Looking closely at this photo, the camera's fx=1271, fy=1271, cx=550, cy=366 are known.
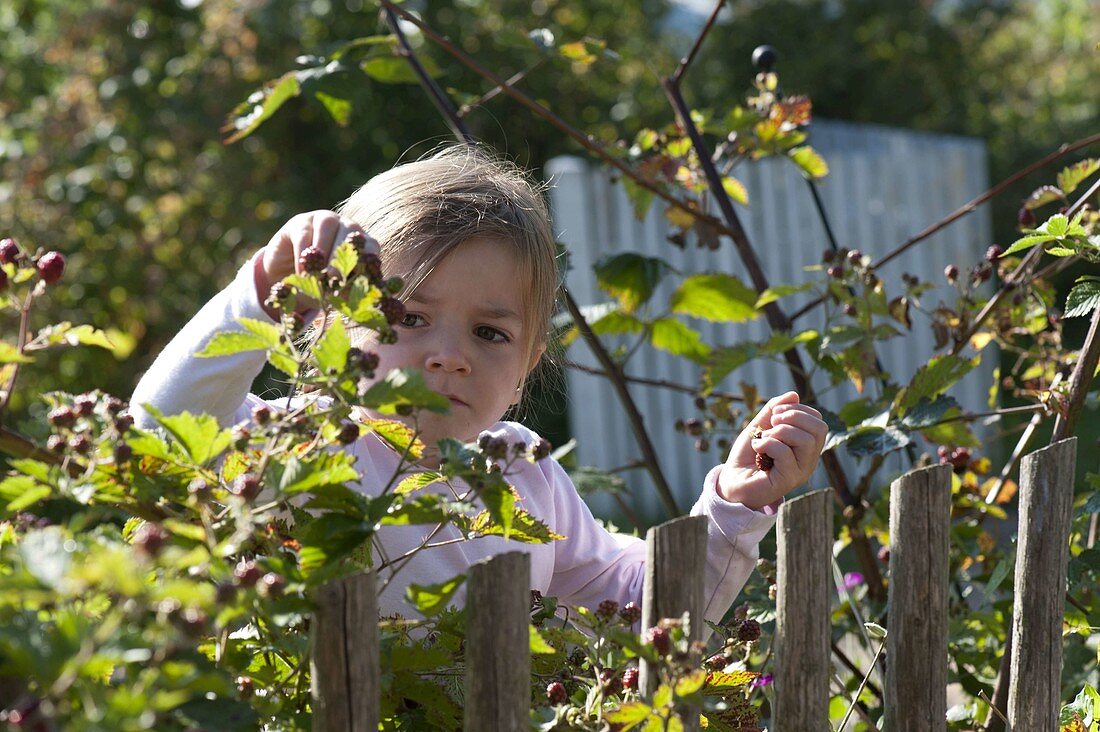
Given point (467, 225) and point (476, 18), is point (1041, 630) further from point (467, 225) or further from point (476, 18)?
point (476, 18)

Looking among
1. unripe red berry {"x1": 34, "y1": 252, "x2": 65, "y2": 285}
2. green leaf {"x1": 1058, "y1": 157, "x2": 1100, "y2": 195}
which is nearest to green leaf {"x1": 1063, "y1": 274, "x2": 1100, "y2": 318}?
green leaf {"x1": 1058, "y1": 157, "x2": 1100, "y2": 195}

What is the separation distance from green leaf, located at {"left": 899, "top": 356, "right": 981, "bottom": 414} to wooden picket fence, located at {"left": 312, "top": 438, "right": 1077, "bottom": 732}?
0.31 metres

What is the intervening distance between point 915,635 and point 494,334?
2.23 feet

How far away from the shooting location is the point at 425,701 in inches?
48.5

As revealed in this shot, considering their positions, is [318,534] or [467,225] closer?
[318,534]

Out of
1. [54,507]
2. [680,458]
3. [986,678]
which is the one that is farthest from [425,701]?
[680,458]

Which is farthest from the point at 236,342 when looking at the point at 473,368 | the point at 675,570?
the point at 473,368

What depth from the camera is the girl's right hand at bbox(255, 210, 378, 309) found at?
52.2 inches

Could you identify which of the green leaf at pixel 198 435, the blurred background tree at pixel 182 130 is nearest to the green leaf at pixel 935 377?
the green leaf at pixel 198 435

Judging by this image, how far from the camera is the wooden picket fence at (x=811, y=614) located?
1.05m

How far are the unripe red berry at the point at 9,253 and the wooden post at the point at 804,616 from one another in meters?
0.75

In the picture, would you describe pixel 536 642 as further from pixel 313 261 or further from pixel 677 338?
pixel 677 338

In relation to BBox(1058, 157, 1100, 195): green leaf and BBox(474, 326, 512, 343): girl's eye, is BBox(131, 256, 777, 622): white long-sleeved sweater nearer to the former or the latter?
BBox(474, 326, 512, 343): girl's eye

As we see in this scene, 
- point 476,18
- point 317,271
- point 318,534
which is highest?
point 476,18
